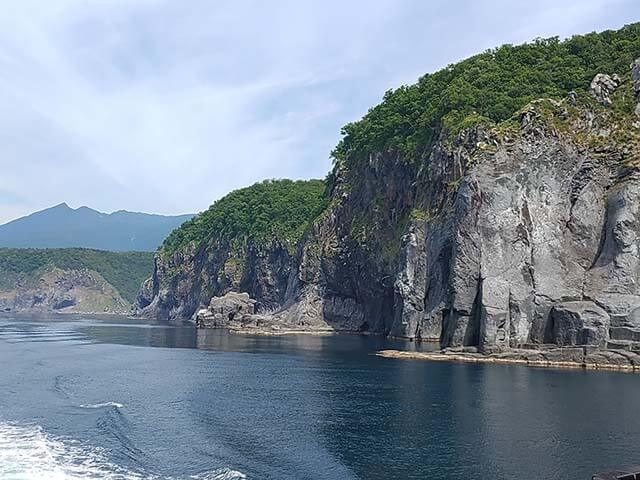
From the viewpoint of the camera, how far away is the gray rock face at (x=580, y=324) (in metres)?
76.2

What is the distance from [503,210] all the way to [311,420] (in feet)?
169

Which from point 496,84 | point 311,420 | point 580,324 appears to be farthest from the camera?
point 496,84

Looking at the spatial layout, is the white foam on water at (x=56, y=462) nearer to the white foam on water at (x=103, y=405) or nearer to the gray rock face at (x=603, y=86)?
the white foam on water at (x=103, y=405)

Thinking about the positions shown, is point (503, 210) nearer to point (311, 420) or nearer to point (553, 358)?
point (553, 358)

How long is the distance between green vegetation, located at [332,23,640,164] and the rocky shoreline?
3891 cm

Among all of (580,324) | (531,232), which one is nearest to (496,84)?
(531,232)

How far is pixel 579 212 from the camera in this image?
8988 centimetres

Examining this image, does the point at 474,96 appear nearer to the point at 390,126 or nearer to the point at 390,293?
the point at 390,126

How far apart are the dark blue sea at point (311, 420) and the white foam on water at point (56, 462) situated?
0.35ft

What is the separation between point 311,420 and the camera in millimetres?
46438

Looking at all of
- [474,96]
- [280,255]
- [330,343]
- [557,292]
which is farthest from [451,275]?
[280,255]

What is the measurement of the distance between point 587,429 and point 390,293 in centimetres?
8476

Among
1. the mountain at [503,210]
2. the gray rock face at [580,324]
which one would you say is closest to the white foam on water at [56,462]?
the mountain at [503,210]

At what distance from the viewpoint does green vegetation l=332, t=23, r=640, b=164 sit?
339ft
